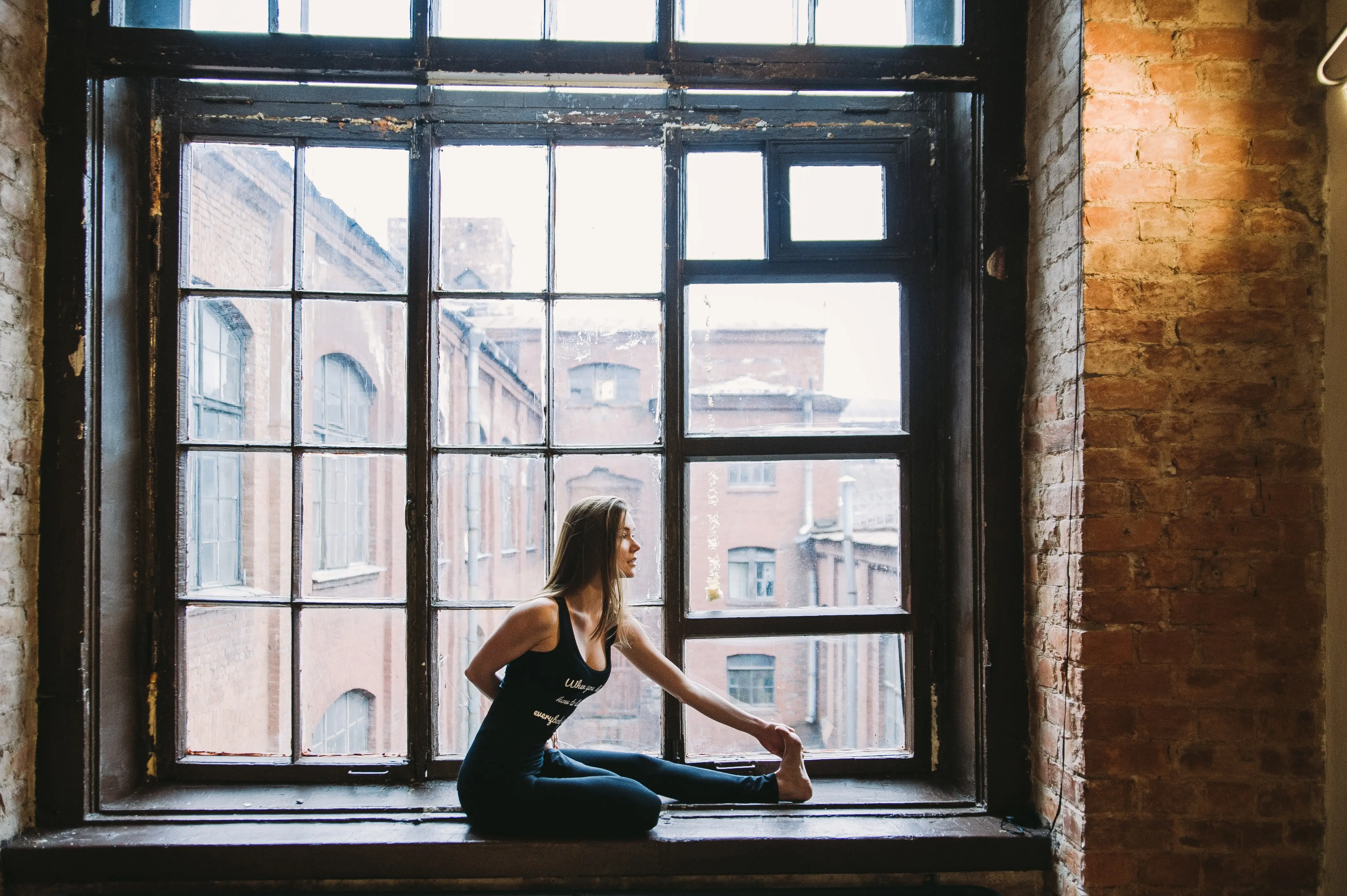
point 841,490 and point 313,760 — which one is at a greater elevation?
point 841,490

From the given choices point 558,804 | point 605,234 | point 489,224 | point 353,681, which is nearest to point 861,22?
point 605,234

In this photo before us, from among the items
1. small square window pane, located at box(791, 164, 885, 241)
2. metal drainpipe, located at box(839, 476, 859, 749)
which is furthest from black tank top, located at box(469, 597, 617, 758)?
small square window pane, located at box(791, 164, 885, 241)

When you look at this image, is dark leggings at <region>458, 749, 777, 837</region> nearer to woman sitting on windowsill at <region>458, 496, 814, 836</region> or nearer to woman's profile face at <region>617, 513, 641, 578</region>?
woman sitting on windowsill at <region>458, 496, 814, 836</region>

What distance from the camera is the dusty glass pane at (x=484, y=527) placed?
2.37 metres

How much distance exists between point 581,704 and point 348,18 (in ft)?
7.07

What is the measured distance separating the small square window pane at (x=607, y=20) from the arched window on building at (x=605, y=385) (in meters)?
0.99

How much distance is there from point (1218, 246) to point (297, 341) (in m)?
2.52

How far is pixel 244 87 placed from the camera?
7.85ft

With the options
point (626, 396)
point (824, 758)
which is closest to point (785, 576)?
point (824, 758)

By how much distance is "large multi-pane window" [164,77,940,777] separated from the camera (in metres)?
2.36

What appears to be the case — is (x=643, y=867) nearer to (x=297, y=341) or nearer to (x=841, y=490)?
(x=841, y=490)

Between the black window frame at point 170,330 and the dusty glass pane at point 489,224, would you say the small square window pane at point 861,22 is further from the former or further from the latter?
the dusty glass pane at point 489,224

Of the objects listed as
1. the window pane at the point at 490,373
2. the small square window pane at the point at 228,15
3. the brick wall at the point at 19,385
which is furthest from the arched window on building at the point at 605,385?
the brick wall at the point at 19,385

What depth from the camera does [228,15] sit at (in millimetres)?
2283
